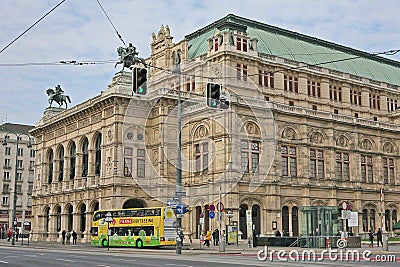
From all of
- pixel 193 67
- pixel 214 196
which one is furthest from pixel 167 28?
pixel 214 196

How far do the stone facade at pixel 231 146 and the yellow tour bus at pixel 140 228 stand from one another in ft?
31.7

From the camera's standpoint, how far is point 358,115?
7794 cm

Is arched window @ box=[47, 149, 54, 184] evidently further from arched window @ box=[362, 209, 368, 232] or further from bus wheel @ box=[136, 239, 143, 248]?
arched window @ box=[362, 209, 368, 232]

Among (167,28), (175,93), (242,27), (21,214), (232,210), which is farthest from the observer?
(21,214)

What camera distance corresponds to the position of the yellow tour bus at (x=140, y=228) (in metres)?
47.0

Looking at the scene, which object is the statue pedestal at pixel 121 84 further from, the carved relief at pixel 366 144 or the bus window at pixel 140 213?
the carved relief at pixel 366 144

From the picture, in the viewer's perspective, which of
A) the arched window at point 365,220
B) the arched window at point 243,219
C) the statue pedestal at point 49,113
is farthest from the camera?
the statue pedestal at point 49,113

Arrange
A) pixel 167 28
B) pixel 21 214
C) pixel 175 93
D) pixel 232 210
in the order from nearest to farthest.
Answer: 1. pixel 232 210
2. pixel 175 93
3. pixel 167 28
4. pixel 21 214

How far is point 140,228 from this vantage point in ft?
160

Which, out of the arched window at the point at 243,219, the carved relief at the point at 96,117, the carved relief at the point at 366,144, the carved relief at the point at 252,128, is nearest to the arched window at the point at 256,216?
the arched window at the point at 243,219

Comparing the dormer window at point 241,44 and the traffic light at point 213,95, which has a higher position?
the dormer window at point 241,44

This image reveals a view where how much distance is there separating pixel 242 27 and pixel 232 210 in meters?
24.8

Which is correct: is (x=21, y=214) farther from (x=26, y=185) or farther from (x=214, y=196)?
(x=214, y=196)

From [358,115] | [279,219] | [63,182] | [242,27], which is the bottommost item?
[279,219]
